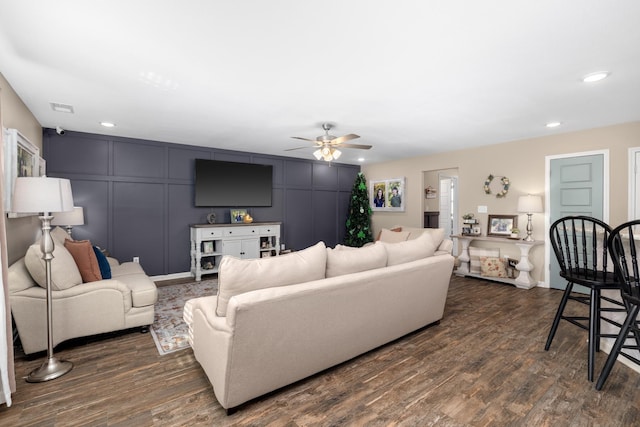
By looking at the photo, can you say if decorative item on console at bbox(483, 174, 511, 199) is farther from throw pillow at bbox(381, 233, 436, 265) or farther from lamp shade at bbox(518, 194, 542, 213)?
throw pillow at bbox(381, 233, 436, 265)

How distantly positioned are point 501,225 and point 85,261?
5903 mm

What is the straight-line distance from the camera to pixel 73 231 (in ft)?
15.2

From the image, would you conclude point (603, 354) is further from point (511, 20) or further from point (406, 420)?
point (511, 20)

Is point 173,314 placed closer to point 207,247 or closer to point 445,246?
point 207,247

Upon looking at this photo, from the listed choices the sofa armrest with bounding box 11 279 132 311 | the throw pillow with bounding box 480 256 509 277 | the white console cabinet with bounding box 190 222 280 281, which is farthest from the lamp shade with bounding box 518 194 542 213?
the sofa armrest with bounding box 11 279 132 311

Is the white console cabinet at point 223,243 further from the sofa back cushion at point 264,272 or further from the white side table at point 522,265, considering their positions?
the white side table at point 522,265

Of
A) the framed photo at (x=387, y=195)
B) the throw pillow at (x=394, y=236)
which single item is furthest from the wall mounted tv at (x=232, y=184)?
the framed photo at (x=387, y=195)

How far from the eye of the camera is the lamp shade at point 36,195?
2113 millimetres

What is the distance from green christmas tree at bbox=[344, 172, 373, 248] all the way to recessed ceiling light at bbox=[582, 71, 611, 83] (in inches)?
193

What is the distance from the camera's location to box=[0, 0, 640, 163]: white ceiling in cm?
177

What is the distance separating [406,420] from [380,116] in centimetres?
313

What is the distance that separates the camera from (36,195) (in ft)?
7.00

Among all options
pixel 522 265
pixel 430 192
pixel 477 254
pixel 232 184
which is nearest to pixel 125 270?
pixel 232 184

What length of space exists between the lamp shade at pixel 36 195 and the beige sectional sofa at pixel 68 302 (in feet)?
1.89
